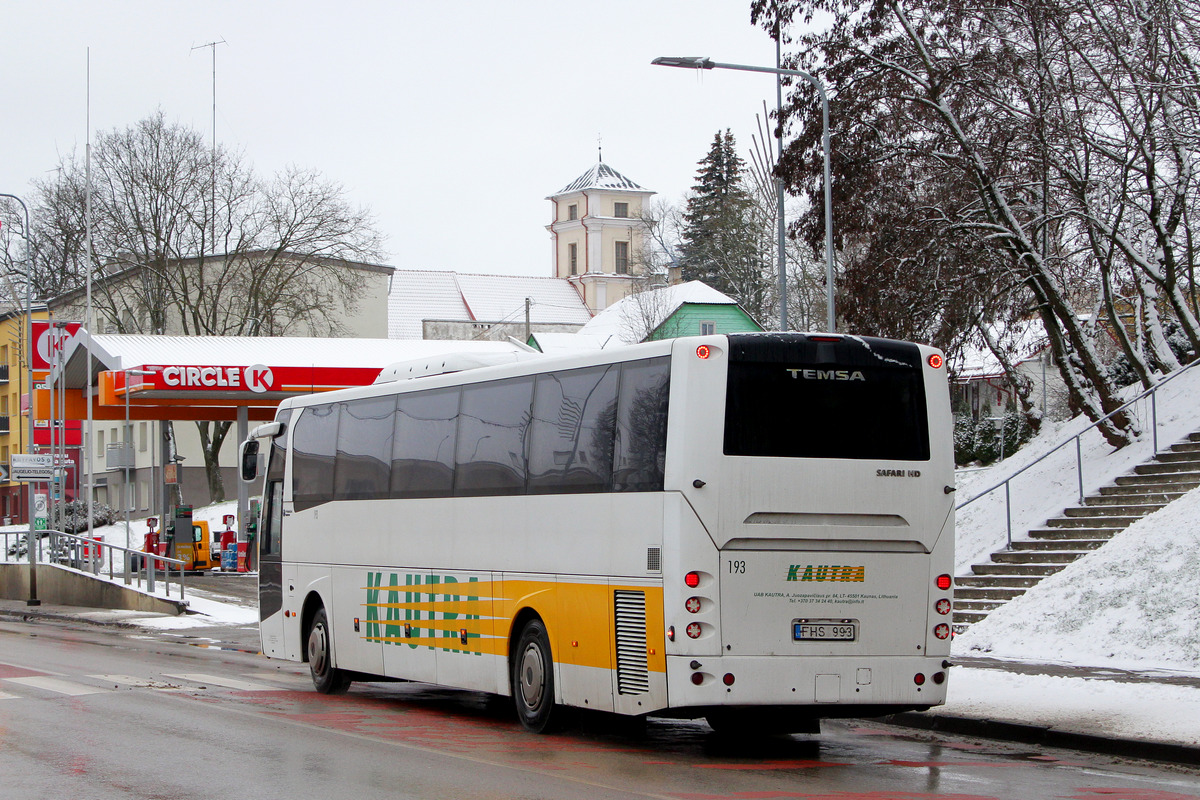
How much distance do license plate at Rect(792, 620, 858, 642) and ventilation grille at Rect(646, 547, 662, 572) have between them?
3.60ft

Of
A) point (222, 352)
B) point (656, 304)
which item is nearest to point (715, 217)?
point (656, 304)

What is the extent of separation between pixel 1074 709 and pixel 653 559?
4.44 metres

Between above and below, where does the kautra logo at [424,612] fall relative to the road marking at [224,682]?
above

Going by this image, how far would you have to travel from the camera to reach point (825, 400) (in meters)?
11.2

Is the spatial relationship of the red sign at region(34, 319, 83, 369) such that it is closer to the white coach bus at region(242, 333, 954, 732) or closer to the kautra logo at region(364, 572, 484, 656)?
the kautra logo at region(364, 572, 484, 656)

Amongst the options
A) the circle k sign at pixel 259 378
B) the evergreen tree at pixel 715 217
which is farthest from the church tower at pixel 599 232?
the circle k sign at pixel 259 378

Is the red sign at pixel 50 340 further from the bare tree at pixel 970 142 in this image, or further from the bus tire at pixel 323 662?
the bus tire at pixel 323 662

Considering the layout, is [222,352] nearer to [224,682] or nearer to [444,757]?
[224,682]

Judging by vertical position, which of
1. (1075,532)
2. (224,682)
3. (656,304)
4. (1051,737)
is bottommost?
(224,682)

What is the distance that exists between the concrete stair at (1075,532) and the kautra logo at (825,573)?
9637 mm

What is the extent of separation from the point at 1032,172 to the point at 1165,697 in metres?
13.7

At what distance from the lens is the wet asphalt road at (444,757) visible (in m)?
9.24

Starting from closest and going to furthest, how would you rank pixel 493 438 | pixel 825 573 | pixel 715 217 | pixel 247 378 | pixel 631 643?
pixel 825 573 < pixel 631 643 < pixel 493 438 < pixel 247 378 < pixel 715 217

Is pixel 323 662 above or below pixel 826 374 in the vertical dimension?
below
